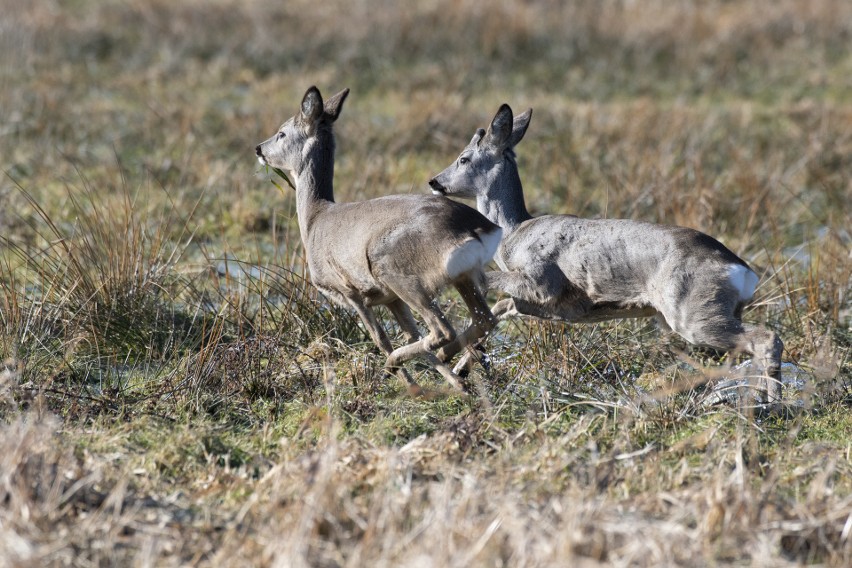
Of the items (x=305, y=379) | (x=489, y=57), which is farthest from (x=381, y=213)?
(x=489, y=57)

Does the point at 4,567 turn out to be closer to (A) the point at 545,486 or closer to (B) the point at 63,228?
(A) the point at 545,486

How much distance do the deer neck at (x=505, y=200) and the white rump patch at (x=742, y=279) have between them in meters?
1.26

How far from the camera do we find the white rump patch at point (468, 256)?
5082 mm

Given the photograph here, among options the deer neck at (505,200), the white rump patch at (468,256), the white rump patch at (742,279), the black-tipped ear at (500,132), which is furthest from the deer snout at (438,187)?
the white rump patch at (742,279)

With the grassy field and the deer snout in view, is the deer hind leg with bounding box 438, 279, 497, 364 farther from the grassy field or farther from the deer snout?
the deer snout

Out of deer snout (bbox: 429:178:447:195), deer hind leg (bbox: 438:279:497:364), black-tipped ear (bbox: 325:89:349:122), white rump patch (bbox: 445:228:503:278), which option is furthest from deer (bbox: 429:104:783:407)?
black-tipped ear (bbox: 325:89:349:122)

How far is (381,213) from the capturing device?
5406mm

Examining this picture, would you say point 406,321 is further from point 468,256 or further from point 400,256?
point 468,256

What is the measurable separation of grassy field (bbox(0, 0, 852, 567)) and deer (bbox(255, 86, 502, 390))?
23 cm

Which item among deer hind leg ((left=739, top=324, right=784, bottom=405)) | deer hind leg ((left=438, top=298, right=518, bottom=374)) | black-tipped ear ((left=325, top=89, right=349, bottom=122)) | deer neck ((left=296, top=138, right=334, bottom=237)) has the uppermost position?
black-tipped ear ((left=325, top=89, right=349, bottom=122))

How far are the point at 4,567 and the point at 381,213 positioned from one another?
250 centimetres

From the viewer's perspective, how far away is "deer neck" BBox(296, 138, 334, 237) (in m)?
6.07

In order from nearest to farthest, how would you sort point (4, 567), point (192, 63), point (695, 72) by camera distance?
point (4, 567), point (192, 63), point (695, 72)

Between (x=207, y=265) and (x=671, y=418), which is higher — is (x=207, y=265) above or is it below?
above
